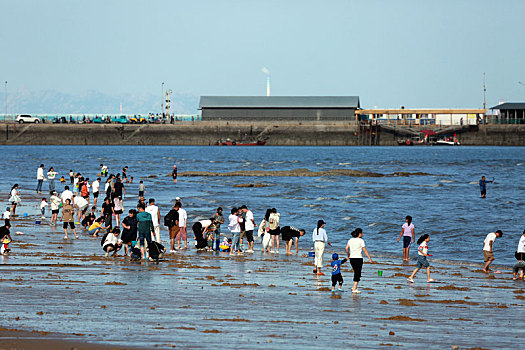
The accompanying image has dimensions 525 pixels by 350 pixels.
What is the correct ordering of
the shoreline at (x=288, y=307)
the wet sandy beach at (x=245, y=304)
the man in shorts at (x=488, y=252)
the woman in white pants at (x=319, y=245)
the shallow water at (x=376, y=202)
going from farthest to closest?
1. the shallow water at (x=376, y=202)
2. the man in shorts at (x=488, y=252)
3. the woman in white pants at (x=319, y=245)
4. the wet sandy beach at (x=245, y=304)
5. the shoreline at (x=288, y=307)

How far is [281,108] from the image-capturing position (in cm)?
16588

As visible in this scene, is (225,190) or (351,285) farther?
(225,190)

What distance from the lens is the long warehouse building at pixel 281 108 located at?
164375 mm

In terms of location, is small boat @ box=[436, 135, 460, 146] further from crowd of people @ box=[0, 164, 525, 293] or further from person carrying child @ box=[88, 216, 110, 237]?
person carrying child @ box=[88, 216, 110, 237]

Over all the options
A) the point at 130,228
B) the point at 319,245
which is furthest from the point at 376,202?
the point at 130,228

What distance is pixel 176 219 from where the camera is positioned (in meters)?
25.4

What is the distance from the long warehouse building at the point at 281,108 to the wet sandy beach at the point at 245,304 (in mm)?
141997

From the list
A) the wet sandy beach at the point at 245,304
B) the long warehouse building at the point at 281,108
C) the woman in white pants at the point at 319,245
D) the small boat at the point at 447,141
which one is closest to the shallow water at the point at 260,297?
the wet sandy beach at the point at 245,304

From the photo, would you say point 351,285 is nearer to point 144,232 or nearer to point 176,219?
point 144,232

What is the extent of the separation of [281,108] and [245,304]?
495ft

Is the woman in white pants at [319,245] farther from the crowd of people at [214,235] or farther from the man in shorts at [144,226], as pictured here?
the man in shorts at [144,226]

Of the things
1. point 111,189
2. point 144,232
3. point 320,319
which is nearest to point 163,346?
point 320,319

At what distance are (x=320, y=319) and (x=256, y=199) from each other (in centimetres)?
3468

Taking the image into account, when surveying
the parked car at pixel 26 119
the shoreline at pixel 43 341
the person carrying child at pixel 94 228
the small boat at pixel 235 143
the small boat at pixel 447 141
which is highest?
the parked car at pixel 26 119
